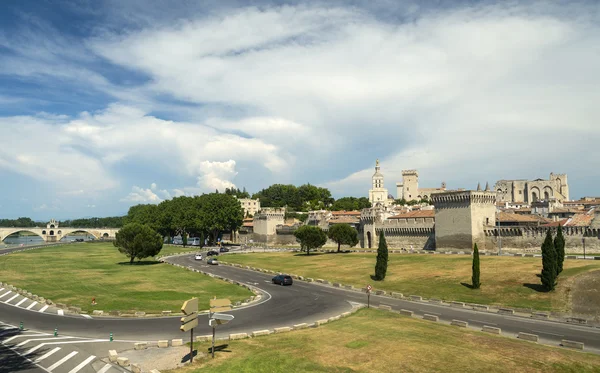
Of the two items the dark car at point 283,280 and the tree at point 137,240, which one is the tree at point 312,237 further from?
the dark car at point 283,280

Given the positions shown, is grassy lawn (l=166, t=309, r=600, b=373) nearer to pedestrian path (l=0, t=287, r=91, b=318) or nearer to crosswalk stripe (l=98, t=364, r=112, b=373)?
crosswalk stripe (l=98, t=364, r=112, b=373)

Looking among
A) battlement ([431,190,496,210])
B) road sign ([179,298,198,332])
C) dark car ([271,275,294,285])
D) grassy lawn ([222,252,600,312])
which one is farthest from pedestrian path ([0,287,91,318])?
battlement ([431,190,496,210])

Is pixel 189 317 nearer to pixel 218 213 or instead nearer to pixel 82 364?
pixel 82 364

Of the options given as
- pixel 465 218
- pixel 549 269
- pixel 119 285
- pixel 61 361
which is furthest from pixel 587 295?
pixel 119 285

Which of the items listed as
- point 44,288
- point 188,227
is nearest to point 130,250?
point 44,288

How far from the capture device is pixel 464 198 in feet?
241

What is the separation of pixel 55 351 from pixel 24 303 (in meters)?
18.7

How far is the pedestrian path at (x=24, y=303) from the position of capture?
34019mm

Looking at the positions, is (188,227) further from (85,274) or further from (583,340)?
(583,340)

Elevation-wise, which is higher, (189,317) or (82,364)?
(189,317)

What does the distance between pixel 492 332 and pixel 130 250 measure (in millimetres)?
61522

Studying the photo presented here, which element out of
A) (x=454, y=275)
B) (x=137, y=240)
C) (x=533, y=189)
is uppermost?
(x=533, y=189)

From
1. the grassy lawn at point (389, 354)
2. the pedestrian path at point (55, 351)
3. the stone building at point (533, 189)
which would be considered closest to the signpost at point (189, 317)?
the grassy lawn at point (389, 354)

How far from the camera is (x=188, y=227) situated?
401 ft
